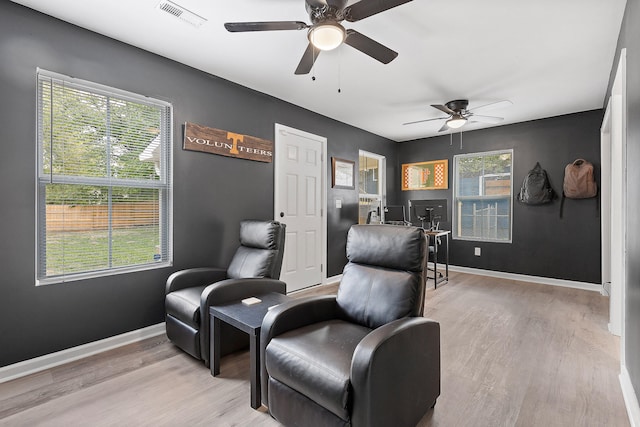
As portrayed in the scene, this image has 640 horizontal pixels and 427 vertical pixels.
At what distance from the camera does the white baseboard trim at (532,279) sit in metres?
4.35

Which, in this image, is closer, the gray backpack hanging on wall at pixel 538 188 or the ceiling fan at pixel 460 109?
the ceiling fan at pixel 460 109

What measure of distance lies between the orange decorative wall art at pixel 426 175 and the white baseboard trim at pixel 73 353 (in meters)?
4.97

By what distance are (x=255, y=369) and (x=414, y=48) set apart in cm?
280

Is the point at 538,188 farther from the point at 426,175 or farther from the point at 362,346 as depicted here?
the point at 362,346

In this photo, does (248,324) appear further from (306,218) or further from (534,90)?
(534,90)

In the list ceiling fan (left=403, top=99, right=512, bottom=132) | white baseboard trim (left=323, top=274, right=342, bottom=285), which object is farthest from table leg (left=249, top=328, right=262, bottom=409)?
ceiling fan (left=403, top=99, right=512, bottom=132)

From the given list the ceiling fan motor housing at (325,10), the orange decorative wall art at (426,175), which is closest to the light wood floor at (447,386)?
the ceiling fan motor housing at (325,10)

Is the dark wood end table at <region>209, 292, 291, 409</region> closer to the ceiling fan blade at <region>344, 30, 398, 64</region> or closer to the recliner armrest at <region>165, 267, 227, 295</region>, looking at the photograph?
the recliner armrest at <region>165, 267, 227, 295</region>

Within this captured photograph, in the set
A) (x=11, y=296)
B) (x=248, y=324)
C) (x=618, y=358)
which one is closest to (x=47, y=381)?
(x=11, y=296)

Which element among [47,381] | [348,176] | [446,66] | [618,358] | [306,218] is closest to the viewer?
[47,381]

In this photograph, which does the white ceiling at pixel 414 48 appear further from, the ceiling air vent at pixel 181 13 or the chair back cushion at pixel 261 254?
the chair back cushion at pixel 261 254

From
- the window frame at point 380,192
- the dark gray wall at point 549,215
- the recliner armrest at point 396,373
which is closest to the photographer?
the recliner armrest at point 396,373

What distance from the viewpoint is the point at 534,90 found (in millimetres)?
3607

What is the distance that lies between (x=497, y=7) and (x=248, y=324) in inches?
106
